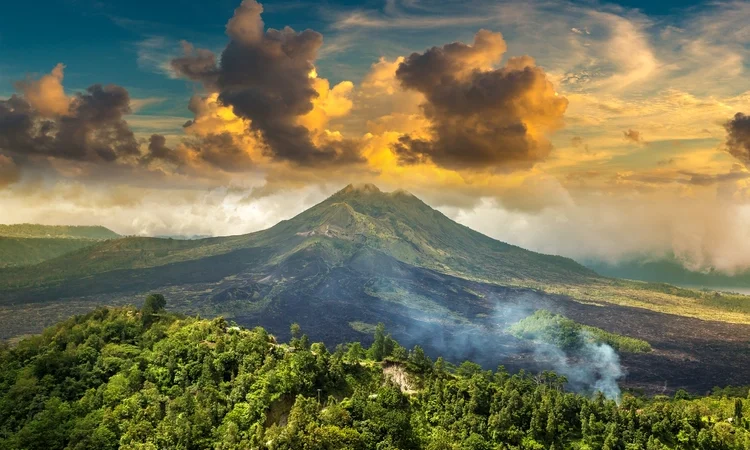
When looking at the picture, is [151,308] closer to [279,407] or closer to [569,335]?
[279,407]

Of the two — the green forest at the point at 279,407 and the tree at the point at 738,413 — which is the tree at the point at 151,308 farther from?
the tree at the point at 738,413

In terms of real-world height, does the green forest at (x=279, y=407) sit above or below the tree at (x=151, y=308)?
below

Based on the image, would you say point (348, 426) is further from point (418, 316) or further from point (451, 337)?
point (418, 316)

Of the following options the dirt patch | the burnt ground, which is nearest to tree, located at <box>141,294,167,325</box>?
the dirt patch

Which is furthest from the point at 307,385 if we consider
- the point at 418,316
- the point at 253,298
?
the point at 253,298

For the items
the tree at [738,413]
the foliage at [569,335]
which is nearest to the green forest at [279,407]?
the tree at [738,413]

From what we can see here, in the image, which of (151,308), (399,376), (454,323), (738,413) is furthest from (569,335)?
(151,308)
